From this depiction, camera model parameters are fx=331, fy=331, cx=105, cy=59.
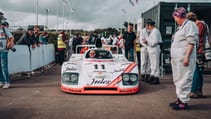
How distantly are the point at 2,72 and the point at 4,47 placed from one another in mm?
646

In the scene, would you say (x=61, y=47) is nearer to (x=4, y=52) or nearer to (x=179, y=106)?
(x=4, y=52)

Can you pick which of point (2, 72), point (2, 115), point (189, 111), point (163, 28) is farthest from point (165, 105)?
point (163, 28)


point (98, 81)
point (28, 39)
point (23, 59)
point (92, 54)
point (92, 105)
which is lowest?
point (92, 105)

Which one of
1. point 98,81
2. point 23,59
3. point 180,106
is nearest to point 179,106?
point 180,106

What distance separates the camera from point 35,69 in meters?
12.8

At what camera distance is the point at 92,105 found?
6.34 meters

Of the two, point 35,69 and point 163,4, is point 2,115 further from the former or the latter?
point 163,4

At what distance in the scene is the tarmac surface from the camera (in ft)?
18.2

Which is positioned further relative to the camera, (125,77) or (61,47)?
(61,47)

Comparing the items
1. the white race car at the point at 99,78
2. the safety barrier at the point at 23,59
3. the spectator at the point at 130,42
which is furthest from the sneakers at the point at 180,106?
the safety barrier at the point at 23,59

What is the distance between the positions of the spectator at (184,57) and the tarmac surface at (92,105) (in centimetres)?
32

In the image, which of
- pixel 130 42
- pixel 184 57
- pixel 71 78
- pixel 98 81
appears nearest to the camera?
pixel 184 57

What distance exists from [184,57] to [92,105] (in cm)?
194

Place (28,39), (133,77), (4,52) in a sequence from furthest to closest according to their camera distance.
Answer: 1. (28,39)
2. (4,52)
3. (133,77)
